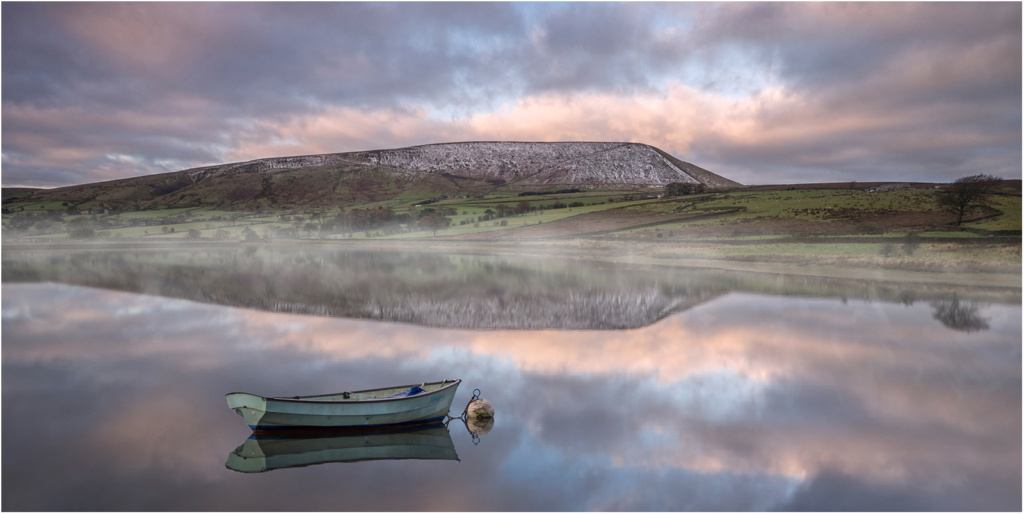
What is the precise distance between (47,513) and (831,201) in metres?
107

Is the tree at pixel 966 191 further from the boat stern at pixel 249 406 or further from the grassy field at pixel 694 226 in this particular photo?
the boat stern at pixel 249 406

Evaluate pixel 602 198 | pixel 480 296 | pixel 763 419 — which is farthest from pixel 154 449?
pixel 602 198

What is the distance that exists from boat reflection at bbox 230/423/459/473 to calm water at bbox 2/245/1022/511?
1.06ft

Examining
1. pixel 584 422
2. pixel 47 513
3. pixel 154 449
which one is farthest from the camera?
pixel 584 422

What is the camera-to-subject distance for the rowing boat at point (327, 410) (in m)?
14.6

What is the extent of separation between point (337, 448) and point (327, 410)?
1.03 m

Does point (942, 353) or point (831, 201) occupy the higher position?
point (831, 201)

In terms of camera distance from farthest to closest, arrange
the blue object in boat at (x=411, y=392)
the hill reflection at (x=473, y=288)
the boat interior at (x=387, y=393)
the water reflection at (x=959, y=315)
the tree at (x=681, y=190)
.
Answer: the tree at (x=681, y=190) < the hill reflection at (x=473, y=288) < the water reflection at (x=959, y=315) < the blue object in boat at (x=411, y=392) < the boat interior at (x=387, y=393)

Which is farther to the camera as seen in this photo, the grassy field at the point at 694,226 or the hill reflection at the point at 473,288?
the grassy field at the point at 694,226

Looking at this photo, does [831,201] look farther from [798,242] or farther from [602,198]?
[602,198]

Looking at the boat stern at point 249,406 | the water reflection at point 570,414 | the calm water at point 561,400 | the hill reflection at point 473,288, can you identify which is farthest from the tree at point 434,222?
the boat stern at point 249,406

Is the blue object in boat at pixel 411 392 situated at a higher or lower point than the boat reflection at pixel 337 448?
higher

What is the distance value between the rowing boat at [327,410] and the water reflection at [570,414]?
1.29 meters

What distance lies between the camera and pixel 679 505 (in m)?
11.9
